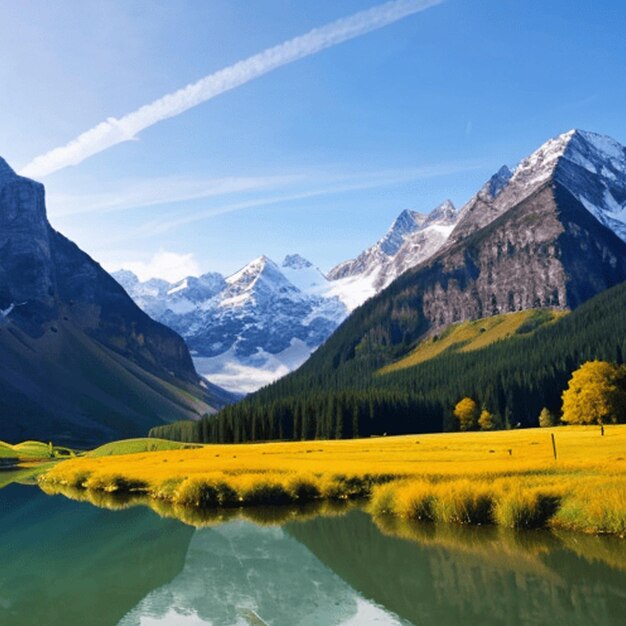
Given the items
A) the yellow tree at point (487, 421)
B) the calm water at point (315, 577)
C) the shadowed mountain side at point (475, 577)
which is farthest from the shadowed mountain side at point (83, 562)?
the yellow tree at point (487, 421)

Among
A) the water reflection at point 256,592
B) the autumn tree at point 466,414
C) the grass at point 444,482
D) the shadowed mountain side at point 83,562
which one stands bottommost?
Result: the water reflection at point 256,592

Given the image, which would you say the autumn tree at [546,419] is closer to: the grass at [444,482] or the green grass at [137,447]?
the grass at [444,482]

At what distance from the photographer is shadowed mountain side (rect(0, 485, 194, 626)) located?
83.4 ft

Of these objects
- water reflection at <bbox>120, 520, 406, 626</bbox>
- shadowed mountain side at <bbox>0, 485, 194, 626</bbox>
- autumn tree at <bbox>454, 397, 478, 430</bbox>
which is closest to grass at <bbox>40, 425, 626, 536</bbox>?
shadowed mountain side at <bbox>0, 485, 194, 626</bbox>

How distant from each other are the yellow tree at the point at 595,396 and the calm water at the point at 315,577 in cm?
7045

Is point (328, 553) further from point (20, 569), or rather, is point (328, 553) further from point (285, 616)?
point (20, 569)

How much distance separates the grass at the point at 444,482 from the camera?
34.8 m

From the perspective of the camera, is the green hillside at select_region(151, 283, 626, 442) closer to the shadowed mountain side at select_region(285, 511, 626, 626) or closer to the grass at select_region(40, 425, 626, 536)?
the grass at select_region(40, 425, 626, 536)

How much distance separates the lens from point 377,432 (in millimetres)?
157500

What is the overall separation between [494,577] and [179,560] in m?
16.6

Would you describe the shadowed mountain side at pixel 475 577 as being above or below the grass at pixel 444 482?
below

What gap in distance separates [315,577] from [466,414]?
13922cm

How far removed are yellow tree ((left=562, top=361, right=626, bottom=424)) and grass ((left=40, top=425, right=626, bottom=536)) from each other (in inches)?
592

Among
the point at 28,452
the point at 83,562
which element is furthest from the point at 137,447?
the point at 83,562
